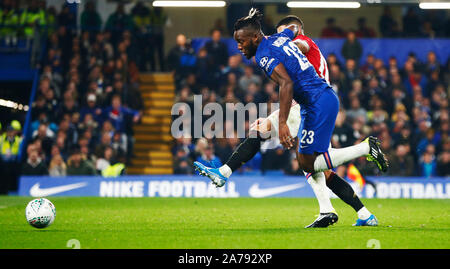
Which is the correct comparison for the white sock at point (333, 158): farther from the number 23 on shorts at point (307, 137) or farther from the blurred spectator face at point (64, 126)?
the blurred spectator face at point (64, 126)

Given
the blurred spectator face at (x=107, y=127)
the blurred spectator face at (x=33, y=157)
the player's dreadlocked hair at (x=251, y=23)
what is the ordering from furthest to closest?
the blurred spectator face at (x=107, y=127)
the blurred spectator face at (x=33, y=157)
the player's dreadlocked hair at (x=251, y=23)

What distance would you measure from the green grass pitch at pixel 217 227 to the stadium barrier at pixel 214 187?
2.86 m

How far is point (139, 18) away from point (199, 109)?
4.99 metres

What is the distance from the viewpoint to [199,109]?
1820cm

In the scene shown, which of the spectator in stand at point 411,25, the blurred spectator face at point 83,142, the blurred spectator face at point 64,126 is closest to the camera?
the blurred spectator face at point 83,142

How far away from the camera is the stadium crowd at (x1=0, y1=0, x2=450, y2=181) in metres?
17.4

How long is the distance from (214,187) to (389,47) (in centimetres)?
833

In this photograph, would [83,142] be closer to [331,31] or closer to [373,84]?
[373,84]

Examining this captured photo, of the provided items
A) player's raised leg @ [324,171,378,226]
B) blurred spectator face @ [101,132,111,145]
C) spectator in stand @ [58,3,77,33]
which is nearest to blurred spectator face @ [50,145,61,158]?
blurred spectator face @ [101,132,111,145]

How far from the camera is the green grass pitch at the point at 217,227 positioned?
711 cm

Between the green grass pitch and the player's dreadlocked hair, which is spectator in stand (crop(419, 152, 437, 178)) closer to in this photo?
the green grass pitch

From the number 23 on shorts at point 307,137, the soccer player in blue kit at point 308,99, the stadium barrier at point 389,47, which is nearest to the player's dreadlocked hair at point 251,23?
the soccer player in blue kit at point 308,99

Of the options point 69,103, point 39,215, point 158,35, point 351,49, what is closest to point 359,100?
point 351,49

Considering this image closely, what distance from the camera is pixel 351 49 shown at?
66.9ft
